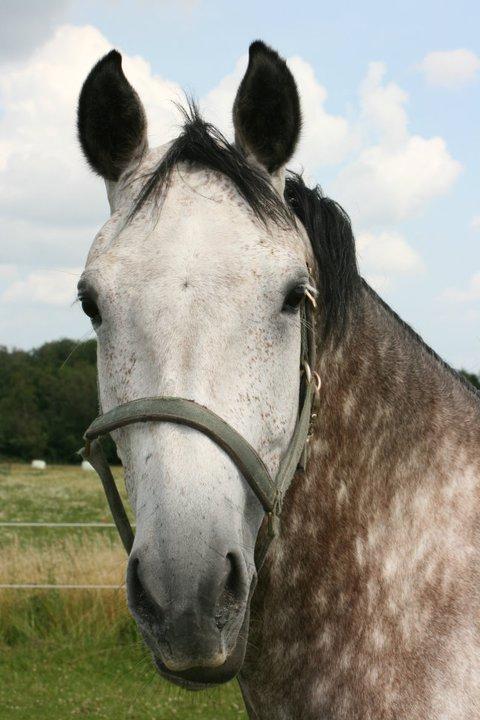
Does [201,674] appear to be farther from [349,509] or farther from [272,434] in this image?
[349,509]

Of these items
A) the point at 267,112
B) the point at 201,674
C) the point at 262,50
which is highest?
the point at 262,50

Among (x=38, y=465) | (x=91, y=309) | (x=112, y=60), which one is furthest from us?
(x=38, y=465)

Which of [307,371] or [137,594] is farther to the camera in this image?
[307,371]

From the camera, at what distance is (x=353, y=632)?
8.22ft

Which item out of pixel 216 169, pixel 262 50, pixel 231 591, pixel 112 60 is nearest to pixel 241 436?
pixel 231 591

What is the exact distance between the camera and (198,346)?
6.97 ft

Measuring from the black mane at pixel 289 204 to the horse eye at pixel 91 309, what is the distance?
Result: 30cm

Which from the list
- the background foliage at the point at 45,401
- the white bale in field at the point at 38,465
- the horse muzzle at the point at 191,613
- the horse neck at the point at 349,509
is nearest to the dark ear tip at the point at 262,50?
the horse neck at the point at 349,509

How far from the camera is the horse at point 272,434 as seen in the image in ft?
6.55

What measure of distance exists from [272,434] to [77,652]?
6564 millimetres

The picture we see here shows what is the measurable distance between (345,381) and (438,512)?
20.8 inches

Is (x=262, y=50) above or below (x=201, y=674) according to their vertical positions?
above

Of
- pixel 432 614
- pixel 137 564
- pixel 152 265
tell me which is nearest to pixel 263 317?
pixel 152 265

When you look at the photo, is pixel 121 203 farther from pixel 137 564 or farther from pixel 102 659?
pixel 102 659
